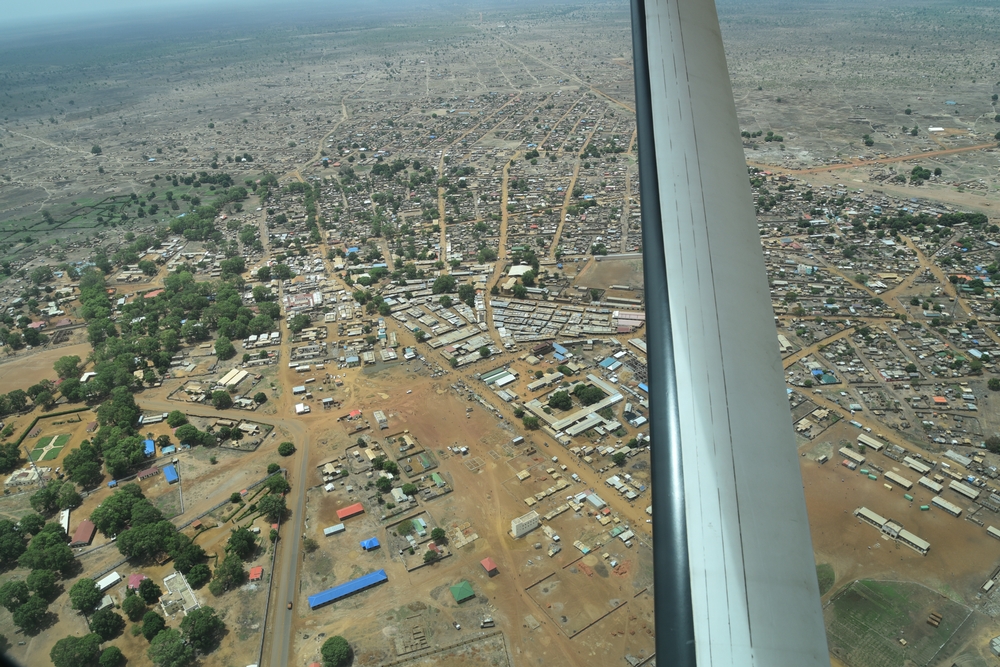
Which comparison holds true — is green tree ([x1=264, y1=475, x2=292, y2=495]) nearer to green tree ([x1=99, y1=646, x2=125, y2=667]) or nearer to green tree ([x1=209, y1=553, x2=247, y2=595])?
green tree ([x1=209, y1=553, x2=247, y2=595])

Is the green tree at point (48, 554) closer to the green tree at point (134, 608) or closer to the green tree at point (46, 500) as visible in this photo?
the green tree at point (46, 500)

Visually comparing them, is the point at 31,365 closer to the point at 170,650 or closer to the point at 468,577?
the point at 170,650

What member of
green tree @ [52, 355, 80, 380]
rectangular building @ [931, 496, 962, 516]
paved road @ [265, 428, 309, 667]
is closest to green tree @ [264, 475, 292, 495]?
paved road @ [265, 428, 309, 667]

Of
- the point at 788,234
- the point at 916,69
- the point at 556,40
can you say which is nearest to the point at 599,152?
the point at 788,234

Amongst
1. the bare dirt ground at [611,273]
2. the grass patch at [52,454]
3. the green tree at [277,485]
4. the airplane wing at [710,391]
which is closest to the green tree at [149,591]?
the green tree at [277,485]

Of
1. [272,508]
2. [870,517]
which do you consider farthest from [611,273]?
[272,508]

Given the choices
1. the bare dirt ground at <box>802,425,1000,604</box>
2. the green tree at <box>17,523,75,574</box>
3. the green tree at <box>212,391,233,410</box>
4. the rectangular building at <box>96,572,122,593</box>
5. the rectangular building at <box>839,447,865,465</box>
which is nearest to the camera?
the bare dirt ground at <box>802,425,1000,604</box>
